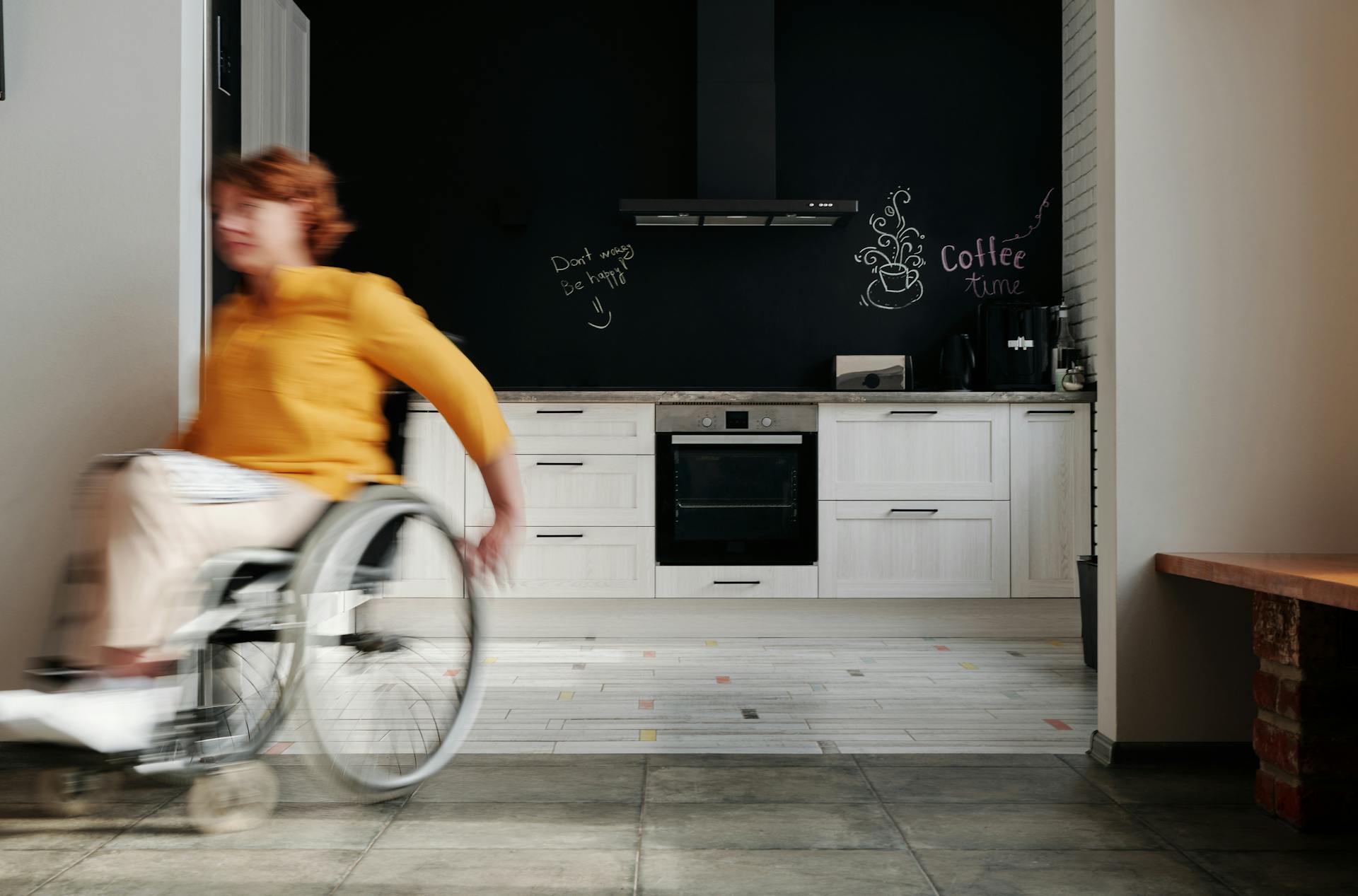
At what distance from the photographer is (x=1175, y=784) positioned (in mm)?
1981

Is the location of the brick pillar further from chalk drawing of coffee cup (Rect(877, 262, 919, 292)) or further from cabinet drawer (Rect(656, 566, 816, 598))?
chalk drawing of coffee cup (Rect(877, 262, 919, 292))

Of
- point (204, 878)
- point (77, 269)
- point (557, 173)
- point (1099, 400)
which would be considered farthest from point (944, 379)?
point (204, 878)

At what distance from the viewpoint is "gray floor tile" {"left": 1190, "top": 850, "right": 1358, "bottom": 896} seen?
1474 mm

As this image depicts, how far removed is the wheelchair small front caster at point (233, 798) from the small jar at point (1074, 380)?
10.7 feet

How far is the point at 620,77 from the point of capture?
15.1 ft

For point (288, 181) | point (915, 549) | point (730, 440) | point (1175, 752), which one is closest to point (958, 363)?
point (915, 549)

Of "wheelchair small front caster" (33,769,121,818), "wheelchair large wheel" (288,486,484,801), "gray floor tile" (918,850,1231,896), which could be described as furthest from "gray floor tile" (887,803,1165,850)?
"wheelchair small front caster" (33,769,121,818)

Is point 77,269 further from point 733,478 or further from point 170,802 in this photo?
point 733,478

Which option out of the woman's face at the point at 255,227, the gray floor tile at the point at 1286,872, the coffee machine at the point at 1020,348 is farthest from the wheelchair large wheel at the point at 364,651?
the coffee machine at the point at 1020,348

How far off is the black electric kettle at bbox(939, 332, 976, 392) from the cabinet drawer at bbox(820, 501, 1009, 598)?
65cm

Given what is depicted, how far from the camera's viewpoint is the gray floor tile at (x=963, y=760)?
2.11 meters

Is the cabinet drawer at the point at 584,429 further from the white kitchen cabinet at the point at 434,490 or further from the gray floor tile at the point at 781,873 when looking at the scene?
the gray floor tile at the point at 781,873

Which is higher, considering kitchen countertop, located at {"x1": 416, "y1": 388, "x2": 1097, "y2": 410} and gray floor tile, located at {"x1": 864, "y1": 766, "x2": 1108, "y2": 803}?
kitchen countertop, located at {"x1": 416, "y1": 388, "x2": 1097, "y2": 410}

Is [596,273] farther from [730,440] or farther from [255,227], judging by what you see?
[255,227]
